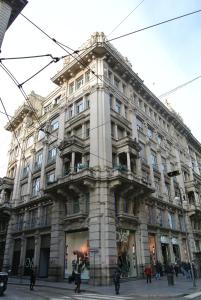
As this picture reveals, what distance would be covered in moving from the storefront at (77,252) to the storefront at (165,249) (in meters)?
10.1

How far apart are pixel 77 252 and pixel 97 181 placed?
648 cm

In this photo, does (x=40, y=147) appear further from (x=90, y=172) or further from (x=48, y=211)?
(x=90, y=172)

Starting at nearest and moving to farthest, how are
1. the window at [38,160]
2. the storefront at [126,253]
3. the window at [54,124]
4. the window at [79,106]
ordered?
the storefront at [126,253] < the window at [79,106] < the window at [54,124] < the window at [38,160]

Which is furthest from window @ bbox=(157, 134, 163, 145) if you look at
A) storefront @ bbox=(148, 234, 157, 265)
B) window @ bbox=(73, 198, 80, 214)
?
window @ bbox=(73, 198, 80, 214)

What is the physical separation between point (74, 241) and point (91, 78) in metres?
17.3

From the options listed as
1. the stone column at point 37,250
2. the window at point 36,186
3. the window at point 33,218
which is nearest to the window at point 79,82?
the window at point 36,186

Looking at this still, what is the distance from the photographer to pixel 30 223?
96.2 feet

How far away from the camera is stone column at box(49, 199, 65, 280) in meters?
22.7

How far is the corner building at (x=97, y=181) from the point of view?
866 inches

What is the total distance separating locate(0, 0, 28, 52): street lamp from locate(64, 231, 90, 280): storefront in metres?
16.5

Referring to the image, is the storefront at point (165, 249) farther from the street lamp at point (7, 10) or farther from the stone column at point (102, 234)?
the street lamp at point (7, 10)

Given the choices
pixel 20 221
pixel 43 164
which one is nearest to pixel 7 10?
pixel 43 164

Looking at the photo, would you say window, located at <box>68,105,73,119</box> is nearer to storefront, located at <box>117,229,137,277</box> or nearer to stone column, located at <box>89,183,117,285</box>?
stone column, located at <box>89,183,117,285</box>

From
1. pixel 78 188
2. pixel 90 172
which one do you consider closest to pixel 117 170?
pixel 90 172
